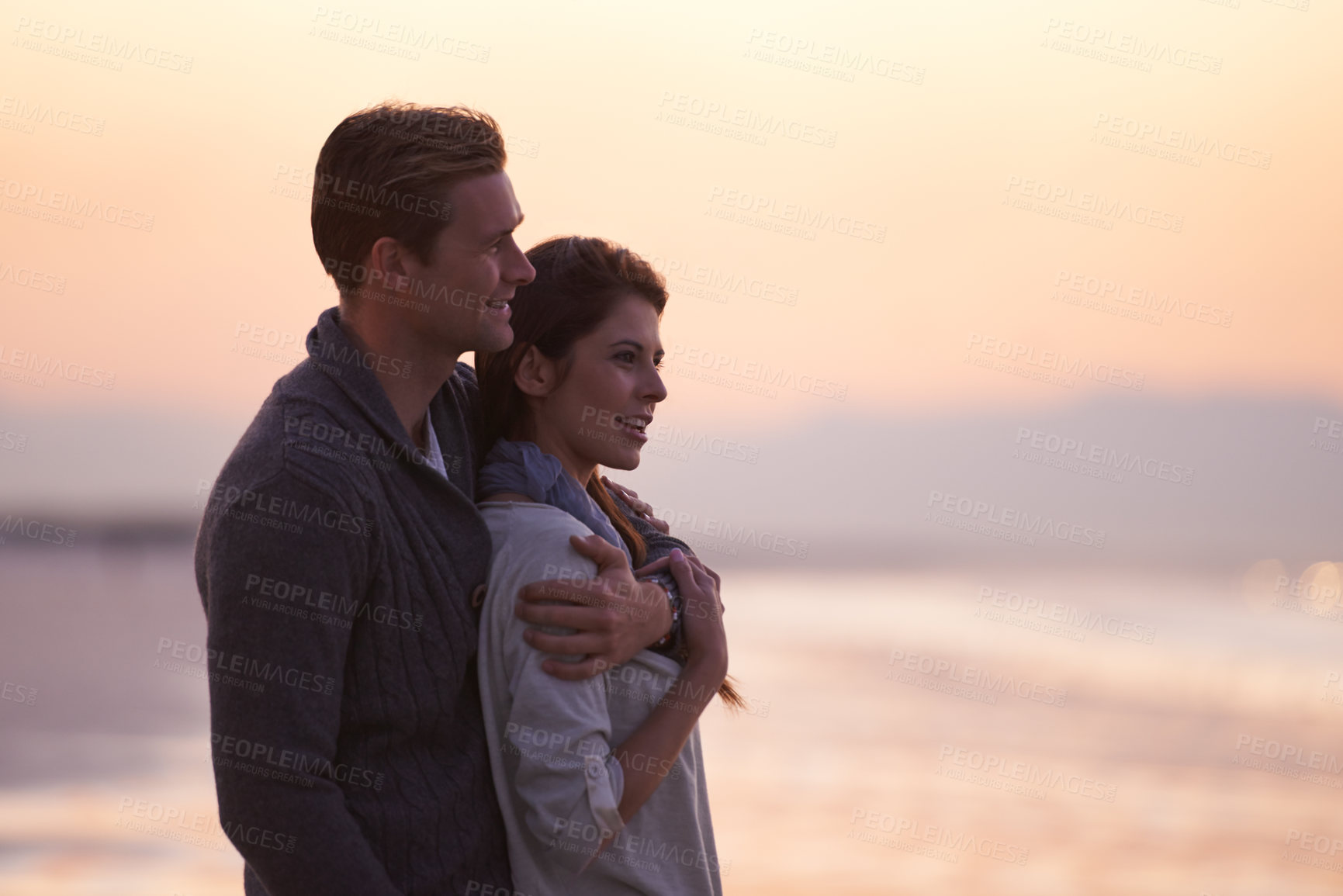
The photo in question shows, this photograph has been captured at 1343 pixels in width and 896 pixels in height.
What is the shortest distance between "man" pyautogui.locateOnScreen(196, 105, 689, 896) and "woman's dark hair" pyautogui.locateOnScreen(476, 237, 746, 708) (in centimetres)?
21

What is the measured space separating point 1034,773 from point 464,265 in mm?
5718

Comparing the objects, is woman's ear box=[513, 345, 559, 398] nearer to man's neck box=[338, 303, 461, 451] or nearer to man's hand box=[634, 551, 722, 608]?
man's neck box=[338, 303, 461, 451]

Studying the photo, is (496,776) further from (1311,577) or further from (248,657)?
(1311,577)

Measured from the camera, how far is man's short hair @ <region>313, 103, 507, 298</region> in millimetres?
2008

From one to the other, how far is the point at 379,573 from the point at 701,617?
0.68 metres

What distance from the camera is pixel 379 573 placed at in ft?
6.20

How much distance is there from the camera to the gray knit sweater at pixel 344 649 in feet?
5.69

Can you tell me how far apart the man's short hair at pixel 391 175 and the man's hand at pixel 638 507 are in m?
0.84

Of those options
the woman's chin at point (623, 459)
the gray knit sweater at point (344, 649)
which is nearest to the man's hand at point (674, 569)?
the woman's chin at point (623, 459)

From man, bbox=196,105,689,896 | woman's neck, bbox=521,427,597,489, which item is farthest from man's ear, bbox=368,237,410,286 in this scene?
woman's neck, bbox=521,427,597,489

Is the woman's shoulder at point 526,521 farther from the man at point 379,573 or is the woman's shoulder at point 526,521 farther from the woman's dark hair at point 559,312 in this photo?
the woman's dark hair at point 559,312

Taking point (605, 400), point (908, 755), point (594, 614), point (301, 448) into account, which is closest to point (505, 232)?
point (605, 400)

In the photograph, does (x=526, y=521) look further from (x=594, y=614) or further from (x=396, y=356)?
(x=396, y=356)

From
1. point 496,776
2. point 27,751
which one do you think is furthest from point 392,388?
point 27,751
